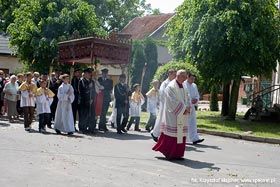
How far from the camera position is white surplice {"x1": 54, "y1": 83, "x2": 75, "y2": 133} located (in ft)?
47.3

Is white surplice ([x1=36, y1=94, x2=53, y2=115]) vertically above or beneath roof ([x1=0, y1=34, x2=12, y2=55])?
beneath

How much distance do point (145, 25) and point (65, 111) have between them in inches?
1759

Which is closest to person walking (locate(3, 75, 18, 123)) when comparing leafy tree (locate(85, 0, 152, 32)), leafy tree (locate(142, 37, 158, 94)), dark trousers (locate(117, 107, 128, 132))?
dark trousers (locate(117, 107, 128, 132))

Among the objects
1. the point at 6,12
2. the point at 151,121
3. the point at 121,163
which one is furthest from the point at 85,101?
the point at 6,12

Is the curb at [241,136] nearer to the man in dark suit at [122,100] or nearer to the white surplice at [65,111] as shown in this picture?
the man in dark suit at [122,100]

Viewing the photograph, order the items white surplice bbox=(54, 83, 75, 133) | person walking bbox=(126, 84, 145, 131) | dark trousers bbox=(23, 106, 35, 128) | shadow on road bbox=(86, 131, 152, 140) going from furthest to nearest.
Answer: person walking bbox=(126, 84, 145, 131) < dark trousers bbox=(23, 106, 35, 128) < white surplice bbox=(54, 83, 75, 133) < shadow on road bbox=(86, 131, 152, 140)

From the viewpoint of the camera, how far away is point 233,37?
19.2m

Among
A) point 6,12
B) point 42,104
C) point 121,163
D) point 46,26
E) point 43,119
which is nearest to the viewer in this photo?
point 121,163

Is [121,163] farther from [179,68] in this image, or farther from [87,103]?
[179,68]

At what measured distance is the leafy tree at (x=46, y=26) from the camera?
22812 mm

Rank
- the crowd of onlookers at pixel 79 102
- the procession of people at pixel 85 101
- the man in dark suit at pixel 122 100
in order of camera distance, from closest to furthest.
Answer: the procession of people at pixel 85 101 → the crowd of onlookers at pixel 79 102 → the man in dark suit at pixel 122 100

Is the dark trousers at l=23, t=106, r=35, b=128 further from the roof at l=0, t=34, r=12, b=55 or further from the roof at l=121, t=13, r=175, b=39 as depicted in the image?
the roof at l=121, t=13, r=175, b=39

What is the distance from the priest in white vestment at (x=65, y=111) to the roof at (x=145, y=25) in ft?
134

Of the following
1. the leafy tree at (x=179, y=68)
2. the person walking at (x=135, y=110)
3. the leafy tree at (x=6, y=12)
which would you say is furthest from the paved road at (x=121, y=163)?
the leafy tree at (x=6, y=12)
